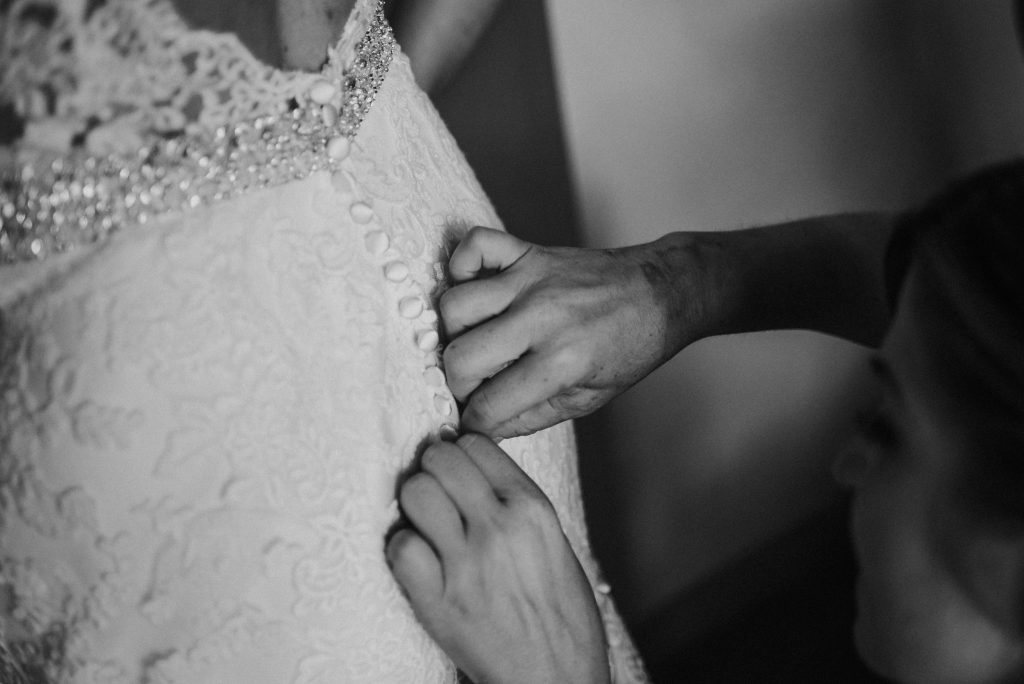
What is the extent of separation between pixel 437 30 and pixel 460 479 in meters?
0.60

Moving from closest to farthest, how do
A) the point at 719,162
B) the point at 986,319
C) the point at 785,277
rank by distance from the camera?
the point at 986,319 < the point at 785,277 < the point at 719,162

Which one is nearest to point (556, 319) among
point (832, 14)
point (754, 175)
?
point (754, 175)

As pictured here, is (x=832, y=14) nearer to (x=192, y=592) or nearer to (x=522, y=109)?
(x=522, y=109)

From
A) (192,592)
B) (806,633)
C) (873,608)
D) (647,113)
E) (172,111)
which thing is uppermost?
(172,111)

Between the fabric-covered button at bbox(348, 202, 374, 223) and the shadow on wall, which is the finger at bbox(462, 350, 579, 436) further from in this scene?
the shadow on wall

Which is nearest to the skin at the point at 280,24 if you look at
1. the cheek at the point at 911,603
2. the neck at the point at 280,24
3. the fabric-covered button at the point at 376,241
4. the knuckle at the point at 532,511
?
the neck at the point at 280,24

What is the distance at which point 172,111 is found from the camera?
464 millimetres

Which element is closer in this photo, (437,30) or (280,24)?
(280,24)

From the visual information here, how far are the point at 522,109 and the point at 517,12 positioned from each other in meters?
0.13

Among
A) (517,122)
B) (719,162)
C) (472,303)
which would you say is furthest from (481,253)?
(719,162)

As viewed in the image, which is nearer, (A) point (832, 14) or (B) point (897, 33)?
(A) point (832, 14)

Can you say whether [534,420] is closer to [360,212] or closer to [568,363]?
[568,363]

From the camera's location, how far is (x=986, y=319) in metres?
0.46

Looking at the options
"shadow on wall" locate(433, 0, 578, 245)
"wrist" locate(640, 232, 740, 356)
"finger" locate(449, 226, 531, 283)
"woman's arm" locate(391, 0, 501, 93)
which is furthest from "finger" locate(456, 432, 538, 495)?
"shadow on wall" locate(433, 0, 578, 245)
